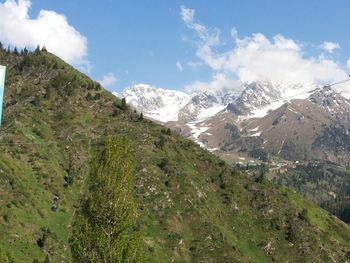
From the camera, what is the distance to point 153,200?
6196 inches

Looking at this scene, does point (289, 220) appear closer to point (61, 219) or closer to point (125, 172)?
point (61, 219)

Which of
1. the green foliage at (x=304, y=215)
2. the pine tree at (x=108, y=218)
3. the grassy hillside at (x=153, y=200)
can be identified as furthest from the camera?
the green foliage at (x=304, y=215)

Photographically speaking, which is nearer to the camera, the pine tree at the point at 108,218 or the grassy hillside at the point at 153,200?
the pine tree at the point at 108,218

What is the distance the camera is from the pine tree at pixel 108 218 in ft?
141

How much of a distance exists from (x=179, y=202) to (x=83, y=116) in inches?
2388

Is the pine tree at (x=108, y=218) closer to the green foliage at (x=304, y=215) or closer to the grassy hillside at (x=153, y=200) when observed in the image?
the grassy hillside at (x=153, y=200)

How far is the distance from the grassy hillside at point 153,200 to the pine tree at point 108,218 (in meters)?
72.5

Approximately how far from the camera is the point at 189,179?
17225 centimetres

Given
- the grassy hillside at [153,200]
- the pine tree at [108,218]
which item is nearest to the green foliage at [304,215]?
the grassy hillside at [153,200]

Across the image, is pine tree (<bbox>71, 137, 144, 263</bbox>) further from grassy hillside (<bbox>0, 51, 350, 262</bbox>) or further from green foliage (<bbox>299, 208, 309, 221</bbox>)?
green foliage (<bbox>299, 208, 309, 221</bbox>)

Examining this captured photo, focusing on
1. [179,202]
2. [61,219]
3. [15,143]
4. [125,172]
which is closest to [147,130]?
[179,202]

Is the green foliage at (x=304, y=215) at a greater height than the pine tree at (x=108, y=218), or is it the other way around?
the green foliage at (x=304, y=215)

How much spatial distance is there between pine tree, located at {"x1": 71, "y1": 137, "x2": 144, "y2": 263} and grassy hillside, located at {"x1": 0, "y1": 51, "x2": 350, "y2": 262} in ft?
238

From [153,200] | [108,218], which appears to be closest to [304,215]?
[153,200]
